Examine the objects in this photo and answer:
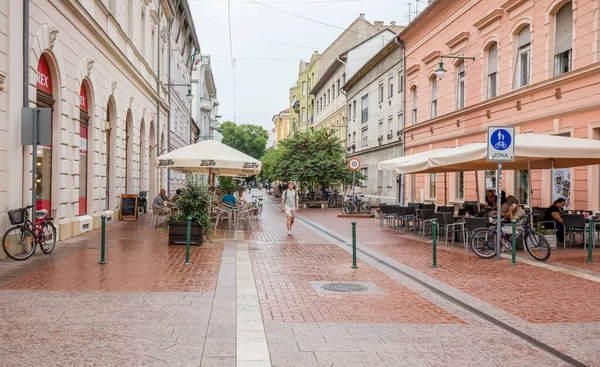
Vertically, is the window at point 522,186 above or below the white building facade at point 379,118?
below

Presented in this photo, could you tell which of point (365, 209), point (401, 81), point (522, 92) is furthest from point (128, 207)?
point (401, 81)

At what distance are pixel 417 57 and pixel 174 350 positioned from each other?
84.2 ft

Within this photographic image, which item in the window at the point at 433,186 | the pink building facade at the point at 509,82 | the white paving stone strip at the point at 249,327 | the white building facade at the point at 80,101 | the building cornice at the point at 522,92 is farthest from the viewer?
the window at the point at 433,186

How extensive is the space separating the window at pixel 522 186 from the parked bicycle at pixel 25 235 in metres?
14.6

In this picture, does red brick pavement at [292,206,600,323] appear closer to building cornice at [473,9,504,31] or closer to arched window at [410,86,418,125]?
building cornice at [473,9,504,31]

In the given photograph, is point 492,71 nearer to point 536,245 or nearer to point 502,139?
point 502,139

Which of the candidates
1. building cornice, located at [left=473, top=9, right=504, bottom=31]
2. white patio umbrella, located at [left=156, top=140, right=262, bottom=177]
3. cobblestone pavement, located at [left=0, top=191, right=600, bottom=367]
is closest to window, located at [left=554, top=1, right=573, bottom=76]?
building cornice, located at [left=473, top=9, right=504, bottom=31]

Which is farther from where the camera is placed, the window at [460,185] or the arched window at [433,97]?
the arched window at [433,97]

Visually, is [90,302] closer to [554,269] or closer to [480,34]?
[554,269]

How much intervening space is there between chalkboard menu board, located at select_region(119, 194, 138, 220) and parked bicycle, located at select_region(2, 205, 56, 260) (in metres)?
9.00

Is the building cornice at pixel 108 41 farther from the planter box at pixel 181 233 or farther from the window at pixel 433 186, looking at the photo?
the window at pixel 433 186

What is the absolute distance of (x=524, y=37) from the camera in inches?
720

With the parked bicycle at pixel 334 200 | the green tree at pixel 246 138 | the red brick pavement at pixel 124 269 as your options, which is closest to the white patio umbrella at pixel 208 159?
the red brick pavement at pixel 124 269

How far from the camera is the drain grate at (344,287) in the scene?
26.2 ft
